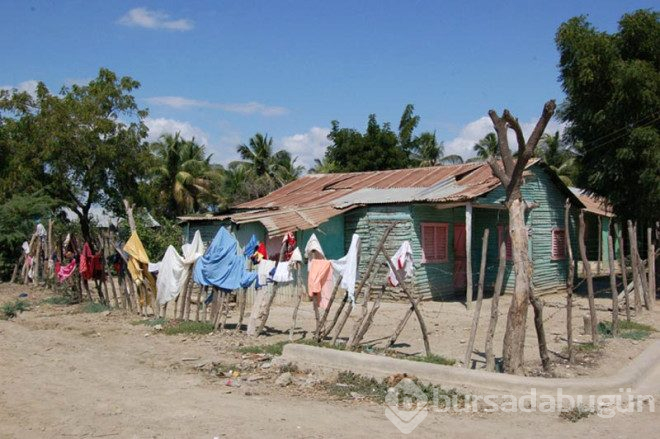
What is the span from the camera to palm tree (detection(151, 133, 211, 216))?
34.5 metres

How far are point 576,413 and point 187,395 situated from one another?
4.10 meters

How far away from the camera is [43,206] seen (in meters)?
20.8

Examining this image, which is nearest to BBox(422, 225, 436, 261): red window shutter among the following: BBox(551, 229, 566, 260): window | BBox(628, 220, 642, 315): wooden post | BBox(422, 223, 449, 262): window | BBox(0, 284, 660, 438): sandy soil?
BBox(422, 223, 449, 262): window

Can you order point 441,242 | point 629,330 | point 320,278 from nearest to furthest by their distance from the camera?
1. point 320,278
2. point 629,330
3. point 441,242

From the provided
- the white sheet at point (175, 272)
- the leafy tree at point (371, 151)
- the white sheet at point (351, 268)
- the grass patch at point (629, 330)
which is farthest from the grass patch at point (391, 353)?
the leafy tree at point (371, 151)

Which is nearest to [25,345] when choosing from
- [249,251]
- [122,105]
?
[249,251]

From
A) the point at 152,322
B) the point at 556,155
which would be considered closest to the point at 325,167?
the point at 556,155

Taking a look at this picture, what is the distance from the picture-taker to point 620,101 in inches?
677

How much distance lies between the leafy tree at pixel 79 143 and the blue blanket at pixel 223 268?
11211 mm

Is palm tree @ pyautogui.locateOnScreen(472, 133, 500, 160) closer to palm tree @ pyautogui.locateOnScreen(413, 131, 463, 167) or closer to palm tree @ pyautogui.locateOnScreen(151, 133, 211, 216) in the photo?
palm tree @ pyautogui.locateOnScreen(413, 131, 463, 167)

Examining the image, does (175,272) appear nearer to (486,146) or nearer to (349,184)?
(349,184)

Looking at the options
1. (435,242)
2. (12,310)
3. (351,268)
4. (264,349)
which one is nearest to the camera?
(264,349)

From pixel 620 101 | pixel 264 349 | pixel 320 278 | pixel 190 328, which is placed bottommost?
pixel 264 349

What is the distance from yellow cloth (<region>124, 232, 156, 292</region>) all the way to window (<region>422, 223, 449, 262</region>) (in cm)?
735
